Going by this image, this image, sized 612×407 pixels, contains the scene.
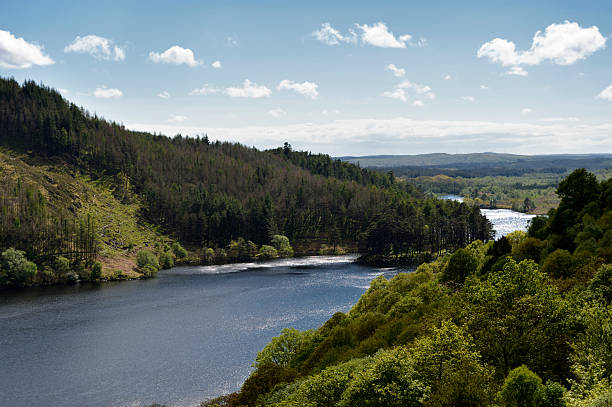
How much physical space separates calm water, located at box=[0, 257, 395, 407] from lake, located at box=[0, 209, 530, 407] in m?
0.22

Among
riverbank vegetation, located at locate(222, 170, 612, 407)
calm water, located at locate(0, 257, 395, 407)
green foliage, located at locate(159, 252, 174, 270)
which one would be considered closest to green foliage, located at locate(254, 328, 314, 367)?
riverbank vegetation, located at locate(222, 170, 612, 407)

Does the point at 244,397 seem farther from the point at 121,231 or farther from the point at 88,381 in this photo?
the point at 121,231

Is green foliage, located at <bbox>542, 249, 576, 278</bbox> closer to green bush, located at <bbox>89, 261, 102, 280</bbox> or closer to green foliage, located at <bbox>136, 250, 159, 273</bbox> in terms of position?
green bush, located at <bbox>89, 261, 102, 280</bbox>

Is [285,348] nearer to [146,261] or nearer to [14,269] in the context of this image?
[14,269]

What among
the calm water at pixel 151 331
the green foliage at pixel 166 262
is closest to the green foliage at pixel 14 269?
the calm water at pixel 151 331

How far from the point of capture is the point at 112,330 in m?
102

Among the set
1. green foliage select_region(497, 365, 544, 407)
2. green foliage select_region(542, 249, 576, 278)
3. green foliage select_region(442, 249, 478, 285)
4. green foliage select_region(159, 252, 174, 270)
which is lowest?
green foliage select_region(159, 252, 174, 270)

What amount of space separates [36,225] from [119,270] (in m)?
32.2

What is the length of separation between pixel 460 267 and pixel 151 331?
69.7 meters

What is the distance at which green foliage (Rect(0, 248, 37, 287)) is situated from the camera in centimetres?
13725

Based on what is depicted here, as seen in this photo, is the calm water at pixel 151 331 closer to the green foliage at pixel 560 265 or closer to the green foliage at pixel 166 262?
the green foliage at pixel 166 262

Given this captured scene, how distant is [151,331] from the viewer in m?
102

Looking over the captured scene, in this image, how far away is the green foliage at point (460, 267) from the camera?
279ft

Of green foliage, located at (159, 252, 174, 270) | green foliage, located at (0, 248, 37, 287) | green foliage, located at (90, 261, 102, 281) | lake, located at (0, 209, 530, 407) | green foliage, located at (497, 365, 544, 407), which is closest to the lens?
green foliage, located at (497, 365, 544, 407)
